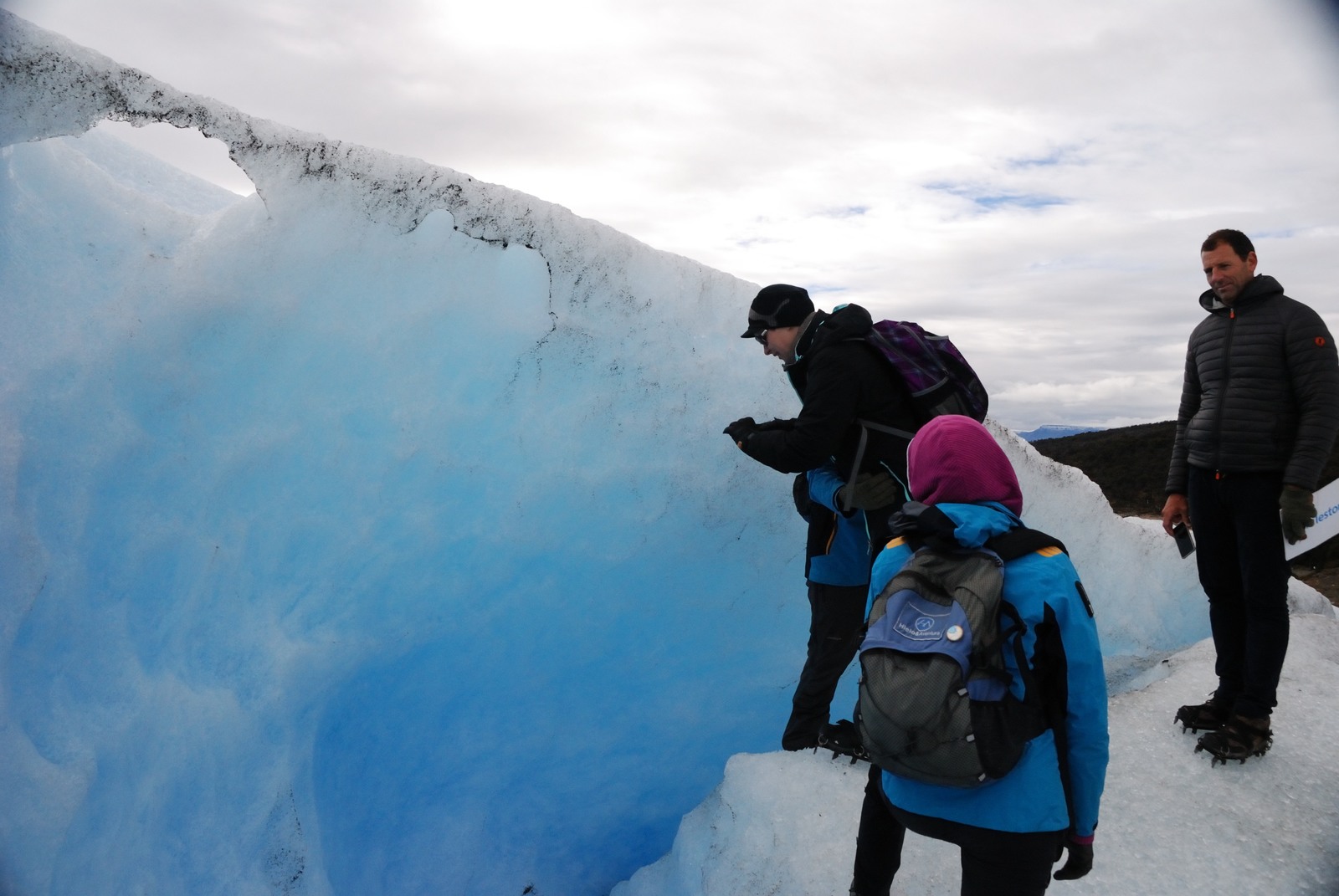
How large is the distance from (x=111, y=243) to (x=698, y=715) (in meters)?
2.87

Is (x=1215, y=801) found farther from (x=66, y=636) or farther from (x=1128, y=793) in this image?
(x=66, y=636)

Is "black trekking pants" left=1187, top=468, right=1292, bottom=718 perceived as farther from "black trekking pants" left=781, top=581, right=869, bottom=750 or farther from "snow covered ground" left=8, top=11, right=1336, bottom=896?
"black trekking pants" left=781, top=581, right=869, bottom=750

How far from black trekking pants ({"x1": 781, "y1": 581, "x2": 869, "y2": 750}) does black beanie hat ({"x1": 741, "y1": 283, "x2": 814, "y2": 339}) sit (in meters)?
0.91

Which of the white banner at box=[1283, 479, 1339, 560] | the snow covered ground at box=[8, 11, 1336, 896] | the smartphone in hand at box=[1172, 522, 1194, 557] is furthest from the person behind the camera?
the white banner at box=[1283, 479, 1339, 560]

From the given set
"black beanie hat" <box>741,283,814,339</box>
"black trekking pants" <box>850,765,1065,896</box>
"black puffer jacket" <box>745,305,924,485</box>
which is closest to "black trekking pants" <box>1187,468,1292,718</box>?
"black puffer jacket" <box>745,305,924,485</box>

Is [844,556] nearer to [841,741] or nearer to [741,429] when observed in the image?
[741,429]

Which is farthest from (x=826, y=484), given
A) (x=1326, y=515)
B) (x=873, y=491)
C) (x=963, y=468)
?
(x=1326, y=515)

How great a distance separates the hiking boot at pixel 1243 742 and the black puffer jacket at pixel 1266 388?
858mm

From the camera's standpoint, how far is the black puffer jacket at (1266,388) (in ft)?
9.07

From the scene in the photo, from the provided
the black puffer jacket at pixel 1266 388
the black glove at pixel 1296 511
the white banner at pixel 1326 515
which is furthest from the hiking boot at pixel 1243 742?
the white banner at pixel 1326 515

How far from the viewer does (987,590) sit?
5.15ft

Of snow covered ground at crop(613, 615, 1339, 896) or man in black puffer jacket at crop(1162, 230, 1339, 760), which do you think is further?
man in black puffer jacket at crop(1162, 230, 1339, 760)

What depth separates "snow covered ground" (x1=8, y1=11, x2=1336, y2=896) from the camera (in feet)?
8.99

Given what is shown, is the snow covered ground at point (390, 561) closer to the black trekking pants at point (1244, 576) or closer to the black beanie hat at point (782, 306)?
the black trekking pants at point (1244, 576)
